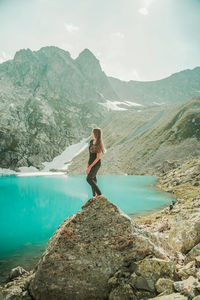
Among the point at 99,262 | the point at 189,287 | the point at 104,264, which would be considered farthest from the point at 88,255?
the point at 189,287

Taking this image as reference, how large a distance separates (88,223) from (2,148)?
496 feet

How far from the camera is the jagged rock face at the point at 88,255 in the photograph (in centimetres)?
876

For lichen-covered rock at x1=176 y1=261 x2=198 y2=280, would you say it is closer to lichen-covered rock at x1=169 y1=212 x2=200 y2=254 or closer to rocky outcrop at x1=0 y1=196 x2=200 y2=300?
rocky outcrop at x1=0 y1=196 x2=200 y2=300

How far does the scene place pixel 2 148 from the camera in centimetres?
14538

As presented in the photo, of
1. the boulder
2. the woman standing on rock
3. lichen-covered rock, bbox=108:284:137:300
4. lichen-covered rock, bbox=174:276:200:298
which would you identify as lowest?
lichen-covered rock, bbox=108:284:137:300

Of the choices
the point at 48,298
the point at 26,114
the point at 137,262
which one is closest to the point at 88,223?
the point at 137,262

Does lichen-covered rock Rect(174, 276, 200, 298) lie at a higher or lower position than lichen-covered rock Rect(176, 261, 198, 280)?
higher

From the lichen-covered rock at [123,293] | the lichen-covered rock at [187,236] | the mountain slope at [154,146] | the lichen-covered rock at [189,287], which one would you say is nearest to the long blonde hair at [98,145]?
the lichen-covered rock at [123,293]

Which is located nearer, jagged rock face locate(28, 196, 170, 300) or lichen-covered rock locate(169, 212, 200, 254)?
jagged rock face locate(28, 196, 170, 300)

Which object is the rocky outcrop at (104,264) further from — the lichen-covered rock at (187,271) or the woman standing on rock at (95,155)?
the woman standing on rock at (95,155)

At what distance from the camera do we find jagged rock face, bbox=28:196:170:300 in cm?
876

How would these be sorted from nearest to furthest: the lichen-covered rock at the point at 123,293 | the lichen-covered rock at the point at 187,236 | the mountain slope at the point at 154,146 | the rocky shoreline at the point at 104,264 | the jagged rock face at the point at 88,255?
1. the lichen-covered rock at the point at 123,293
2. the rocky shoreline at the point at 104,264
3. the jagged rock face at the point at 88,255
4. the lichen-covered rock at the point at 187,236
5. the mountain slope at the point at 154,146

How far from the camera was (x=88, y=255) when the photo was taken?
9.21 metres

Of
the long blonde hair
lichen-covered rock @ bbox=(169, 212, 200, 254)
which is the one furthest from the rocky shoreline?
the long blonde hair
